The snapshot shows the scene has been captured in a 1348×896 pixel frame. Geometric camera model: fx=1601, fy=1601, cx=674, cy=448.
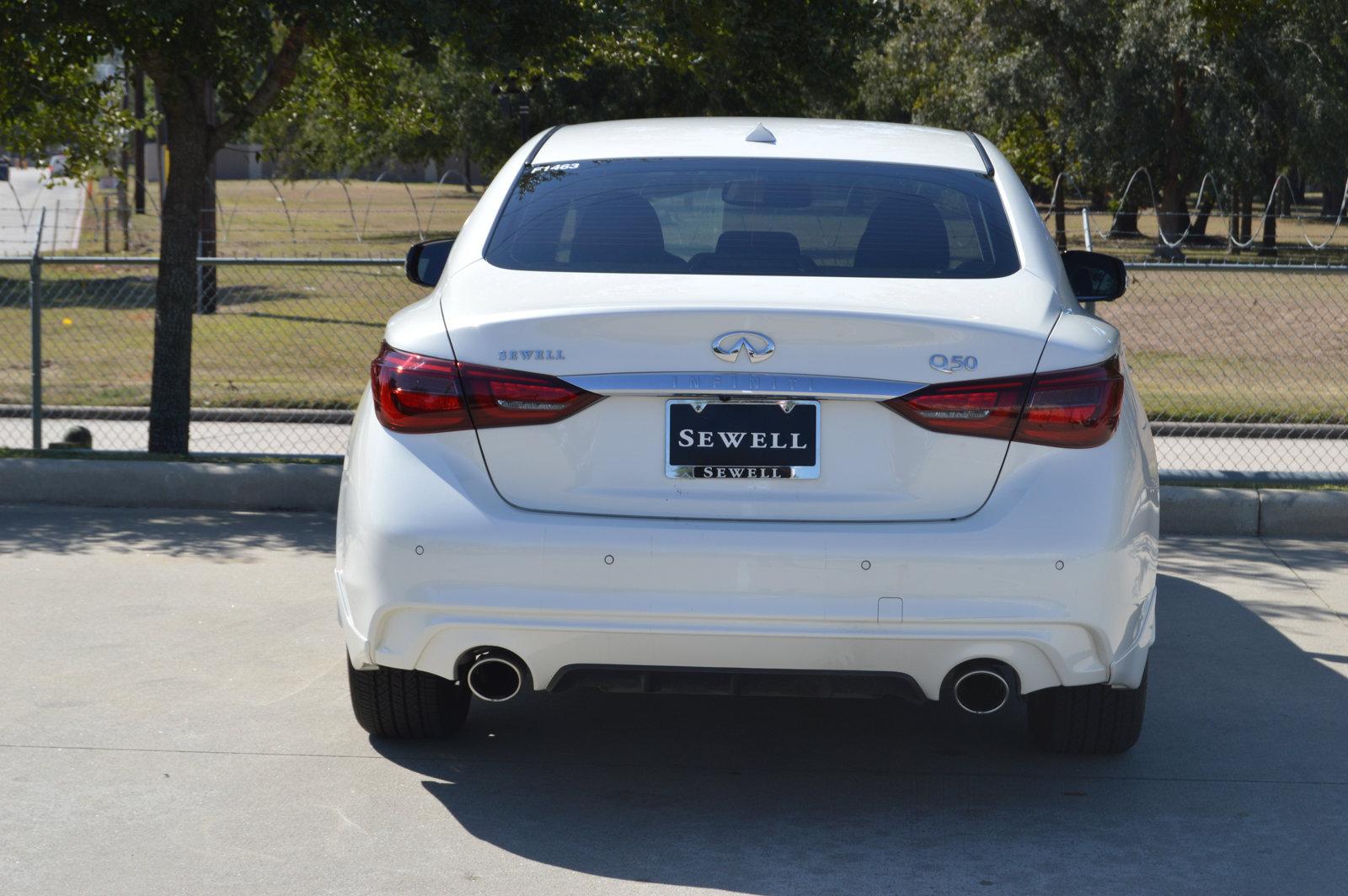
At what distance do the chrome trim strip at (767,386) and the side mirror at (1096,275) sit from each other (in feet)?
6.28

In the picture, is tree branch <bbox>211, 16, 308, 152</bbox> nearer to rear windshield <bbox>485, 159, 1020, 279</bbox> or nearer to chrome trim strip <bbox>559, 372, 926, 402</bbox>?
rear windshield <bbox>485, 159, 1020, 279</bbox>

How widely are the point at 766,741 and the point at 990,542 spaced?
135cm

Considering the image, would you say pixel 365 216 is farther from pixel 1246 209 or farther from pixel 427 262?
pixel 427 262

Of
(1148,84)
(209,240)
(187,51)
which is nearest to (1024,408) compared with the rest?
(187,51)

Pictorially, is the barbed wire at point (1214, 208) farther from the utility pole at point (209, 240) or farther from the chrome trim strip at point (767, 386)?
the chrome trim strip at point (767, 386)

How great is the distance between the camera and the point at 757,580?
380 cm

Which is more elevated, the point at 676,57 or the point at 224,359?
the point at 676,57

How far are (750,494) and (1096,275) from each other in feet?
7.39

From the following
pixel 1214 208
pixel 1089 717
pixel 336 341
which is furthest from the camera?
pixel 1214 208

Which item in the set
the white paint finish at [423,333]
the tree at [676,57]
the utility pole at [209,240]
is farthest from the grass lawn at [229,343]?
the white paint finish at [423,333]

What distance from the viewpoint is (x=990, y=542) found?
3809mm

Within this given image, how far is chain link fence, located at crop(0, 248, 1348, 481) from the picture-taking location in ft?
37.4

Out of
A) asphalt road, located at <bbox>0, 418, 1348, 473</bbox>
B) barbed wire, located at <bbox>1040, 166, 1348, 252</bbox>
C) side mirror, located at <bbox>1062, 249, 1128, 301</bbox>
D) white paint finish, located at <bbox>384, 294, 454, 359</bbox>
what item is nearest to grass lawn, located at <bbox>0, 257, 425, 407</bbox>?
asphalt road, located at <bbox>0, 418, 1348, 473</bbox>

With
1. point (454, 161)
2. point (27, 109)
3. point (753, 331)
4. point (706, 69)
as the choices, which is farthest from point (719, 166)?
point (454, 161)
